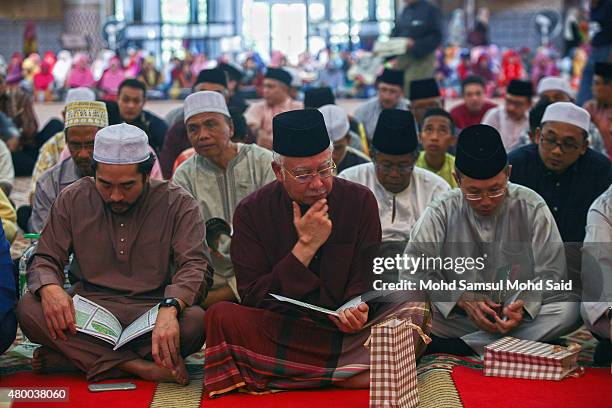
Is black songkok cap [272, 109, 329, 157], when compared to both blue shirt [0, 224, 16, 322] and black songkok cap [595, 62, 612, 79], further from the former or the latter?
black songkok cap [595, 62, 612, 79]

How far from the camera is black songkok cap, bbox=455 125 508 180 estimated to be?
13.1 ft

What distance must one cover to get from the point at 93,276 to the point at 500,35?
21.6 m

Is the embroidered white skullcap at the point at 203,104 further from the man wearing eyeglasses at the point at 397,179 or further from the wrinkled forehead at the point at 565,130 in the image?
the wrinkled forehead at the point at 565,130

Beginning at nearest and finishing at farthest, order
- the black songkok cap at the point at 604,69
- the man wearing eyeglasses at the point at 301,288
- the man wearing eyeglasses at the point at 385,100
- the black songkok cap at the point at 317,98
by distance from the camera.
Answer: the man wearing eyeglasses at the point at 301,288 < the black songkok cap at the point at 604,69 < the black songkok cap at the point at 317,98 < the man wearing eyeglasses at the point at 385,100

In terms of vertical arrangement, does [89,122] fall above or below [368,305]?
above

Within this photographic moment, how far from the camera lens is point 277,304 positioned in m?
3.63

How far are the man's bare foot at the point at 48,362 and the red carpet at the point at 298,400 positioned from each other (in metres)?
0.59

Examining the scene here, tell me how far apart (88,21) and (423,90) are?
17.3 meters

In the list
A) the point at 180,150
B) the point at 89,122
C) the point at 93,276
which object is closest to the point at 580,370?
the point at 93,276

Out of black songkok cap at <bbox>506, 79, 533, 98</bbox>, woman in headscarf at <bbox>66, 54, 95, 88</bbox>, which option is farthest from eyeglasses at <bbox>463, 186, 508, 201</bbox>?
woman in headscarf at <bbox>66, 54, 95, 88</bbox>

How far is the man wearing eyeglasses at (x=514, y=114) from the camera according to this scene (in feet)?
23.2

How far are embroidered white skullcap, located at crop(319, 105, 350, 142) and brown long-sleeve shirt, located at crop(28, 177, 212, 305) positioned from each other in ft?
6.49

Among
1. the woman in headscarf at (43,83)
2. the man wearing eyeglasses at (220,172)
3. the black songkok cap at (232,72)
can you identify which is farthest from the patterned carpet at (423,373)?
the woman in headscarf at (43,83)

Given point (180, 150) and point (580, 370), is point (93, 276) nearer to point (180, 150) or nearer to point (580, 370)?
point (580, 370)
